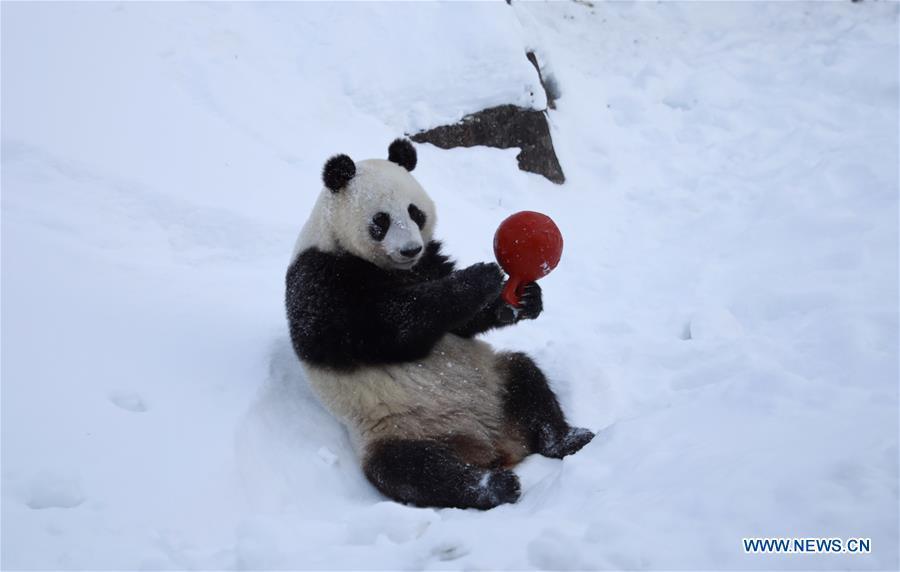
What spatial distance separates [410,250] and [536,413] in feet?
3.52

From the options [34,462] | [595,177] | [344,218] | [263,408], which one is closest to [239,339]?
[263,408]

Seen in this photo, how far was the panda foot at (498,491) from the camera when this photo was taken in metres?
3.24

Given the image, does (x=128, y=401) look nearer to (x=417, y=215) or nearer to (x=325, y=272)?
(x=325, y=272)

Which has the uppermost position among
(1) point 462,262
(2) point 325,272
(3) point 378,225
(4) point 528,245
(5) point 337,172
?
(4) point 528,245

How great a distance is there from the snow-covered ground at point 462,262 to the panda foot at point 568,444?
0.15 meters

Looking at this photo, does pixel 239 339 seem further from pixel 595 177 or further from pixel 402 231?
pixel 595 177

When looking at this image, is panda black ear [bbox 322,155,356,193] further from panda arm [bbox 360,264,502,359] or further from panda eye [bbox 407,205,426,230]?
panda arm [bbox 360,264,502,359]

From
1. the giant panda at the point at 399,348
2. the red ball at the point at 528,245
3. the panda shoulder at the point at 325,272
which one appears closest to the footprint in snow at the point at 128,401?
the giant panda at the point at 399,348

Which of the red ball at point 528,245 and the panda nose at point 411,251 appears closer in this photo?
the red ball at point 528,245

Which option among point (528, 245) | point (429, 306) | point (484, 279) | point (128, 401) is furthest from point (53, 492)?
point (528, 245)

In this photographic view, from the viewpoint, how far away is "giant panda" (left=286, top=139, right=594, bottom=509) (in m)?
3.60

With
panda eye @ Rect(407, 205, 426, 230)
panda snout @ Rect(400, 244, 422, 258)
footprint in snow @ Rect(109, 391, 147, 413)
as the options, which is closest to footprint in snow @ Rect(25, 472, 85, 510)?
footprint in snow @ Rect(109, 391, 147, 413)

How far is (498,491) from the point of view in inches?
128

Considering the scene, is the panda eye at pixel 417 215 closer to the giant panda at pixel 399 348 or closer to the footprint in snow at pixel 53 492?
the giant panda at pixel 399 348
